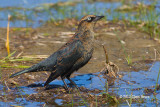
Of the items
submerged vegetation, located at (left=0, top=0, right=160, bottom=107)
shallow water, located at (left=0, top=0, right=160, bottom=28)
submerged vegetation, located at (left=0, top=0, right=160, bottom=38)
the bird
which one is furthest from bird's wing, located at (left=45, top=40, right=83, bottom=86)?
shallow water, located at (left=0, top=0, right=160, bottom=28)

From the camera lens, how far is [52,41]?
353 inches

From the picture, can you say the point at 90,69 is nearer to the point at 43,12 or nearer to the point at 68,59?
the point at 68,59

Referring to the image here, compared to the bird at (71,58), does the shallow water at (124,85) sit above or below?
below

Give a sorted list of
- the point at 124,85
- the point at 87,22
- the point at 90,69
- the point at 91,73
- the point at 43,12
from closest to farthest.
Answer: the point at 124,85
the point at 87,22
the point at 91,73
the point at 90,69
the point at 43,12

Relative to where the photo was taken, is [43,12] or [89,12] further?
[43,12]

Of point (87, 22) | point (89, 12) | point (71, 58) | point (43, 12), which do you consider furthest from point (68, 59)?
point (43, 12)

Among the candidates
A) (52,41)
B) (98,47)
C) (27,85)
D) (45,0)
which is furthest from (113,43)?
(45,0)

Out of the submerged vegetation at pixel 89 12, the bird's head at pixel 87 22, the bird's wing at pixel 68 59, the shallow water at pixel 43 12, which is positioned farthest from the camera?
the shallow water at pixel 43 12

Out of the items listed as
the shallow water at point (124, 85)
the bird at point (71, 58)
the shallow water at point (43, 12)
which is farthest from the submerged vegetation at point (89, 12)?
the bird at point (71, 58)

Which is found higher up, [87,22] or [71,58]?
[87,22]

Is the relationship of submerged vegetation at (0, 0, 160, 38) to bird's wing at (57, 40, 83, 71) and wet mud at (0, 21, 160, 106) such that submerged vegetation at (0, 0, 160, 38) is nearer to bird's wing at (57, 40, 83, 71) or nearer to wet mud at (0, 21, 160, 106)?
wet mud at (0, 21, 160, 106)

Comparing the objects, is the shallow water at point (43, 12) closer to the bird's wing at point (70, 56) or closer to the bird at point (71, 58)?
the bird at point (71, 58)

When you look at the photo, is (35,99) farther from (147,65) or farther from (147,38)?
(147,38)

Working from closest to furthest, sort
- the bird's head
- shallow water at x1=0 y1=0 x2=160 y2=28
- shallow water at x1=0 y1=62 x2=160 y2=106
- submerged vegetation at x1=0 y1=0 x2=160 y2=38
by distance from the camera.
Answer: shallow water at x1=0 y1=62 x2=160 y2=106
the bird's head
submerged vegetation at x1=0 y1=0 x2=160 y2=38
shallow water at x1=0 y1=0 x2=160 y2=28
